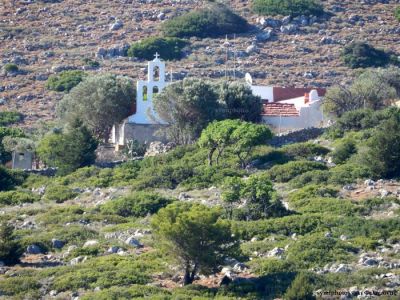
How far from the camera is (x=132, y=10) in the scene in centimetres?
9700

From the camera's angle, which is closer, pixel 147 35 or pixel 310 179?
pixel 310 179

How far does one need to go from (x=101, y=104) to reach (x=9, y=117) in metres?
12.9

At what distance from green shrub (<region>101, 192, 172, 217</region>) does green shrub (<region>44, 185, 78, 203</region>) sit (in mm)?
3262

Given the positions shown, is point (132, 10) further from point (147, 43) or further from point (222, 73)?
point (222, 73)

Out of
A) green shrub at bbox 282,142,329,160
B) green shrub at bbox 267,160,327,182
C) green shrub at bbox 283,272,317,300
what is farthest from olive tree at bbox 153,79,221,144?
green shrub at bbox 283,272,317,300

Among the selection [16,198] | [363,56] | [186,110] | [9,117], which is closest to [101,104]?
[186,110]

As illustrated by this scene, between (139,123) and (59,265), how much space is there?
2229cm

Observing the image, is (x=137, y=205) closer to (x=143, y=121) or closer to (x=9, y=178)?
(x=9, y=178)

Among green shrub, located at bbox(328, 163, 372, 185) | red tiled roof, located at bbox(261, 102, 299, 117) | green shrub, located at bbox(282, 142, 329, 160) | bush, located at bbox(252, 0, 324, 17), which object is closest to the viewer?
green shrub, located at bbox(328, 163, 372, 185)

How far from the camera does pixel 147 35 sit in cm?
9231

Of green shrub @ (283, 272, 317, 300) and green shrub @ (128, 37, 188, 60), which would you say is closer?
green shrub @ (283, 272, 317, 300)

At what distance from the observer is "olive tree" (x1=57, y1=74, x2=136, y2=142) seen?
64875 mm

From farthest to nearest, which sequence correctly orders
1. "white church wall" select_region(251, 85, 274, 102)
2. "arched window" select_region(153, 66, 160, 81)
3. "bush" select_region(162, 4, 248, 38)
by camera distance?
"bush" select_region(162, 4, 248, 38) → "arched window" select_region(153, 66, 160, 81) → "white church wall" select_region(251, 85, 274, 102)

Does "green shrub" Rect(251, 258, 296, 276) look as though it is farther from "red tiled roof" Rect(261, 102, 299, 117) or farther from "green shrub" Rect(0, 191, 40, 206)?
"red tiled roof" Rect(261, 102, 299, 117)
